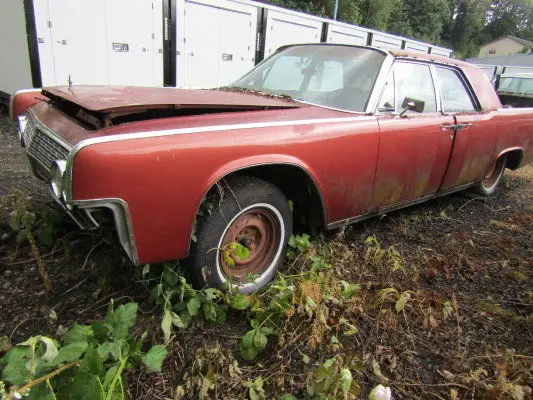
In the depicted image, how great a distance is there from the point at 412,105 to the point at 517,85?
10.9m

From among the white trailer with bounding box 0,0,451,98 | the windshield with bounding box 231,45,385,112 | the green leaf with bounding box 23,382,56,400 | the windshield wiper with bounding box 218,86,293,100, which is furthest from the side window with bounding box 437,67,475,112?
the white trailer with bounding box 0,0,451,98

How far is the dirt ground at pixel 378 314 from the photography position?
1876mm

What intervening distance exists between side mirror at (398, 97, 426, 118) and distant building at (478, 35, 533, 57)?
3256 inches

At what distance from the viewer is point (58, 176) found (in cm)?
183

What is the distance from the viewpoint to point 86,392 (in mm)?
1456

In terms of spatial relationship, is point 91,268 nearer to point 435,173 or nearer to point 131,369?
point 131,369

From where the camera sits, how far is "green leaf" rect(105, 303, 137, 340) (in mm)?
1743

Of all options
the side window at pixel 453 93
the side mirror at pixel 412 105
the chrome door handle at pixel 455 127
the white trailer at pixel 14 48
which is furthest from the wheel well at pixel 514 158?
the white trailer at pixel 14 48

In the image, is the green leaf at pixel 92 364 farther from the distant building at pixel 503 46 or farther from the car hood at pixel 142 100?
the distant building at pixel 503 46

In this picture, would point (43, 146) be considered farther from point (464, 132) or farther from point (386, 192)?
point (464, 132)

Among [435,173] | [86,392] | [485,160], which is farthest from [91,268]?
[485,160]

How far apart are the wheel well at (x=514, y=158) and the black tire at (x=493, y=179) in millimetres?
87

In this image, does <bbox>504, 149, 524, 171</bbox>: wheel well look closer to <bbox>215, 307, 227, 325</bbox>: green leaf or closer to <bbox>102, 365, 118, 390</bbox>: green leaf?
<bbox>215, 307, 227, 325</bbox>: green leaf

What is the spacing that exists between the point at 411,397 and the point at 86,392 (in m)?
1.35
